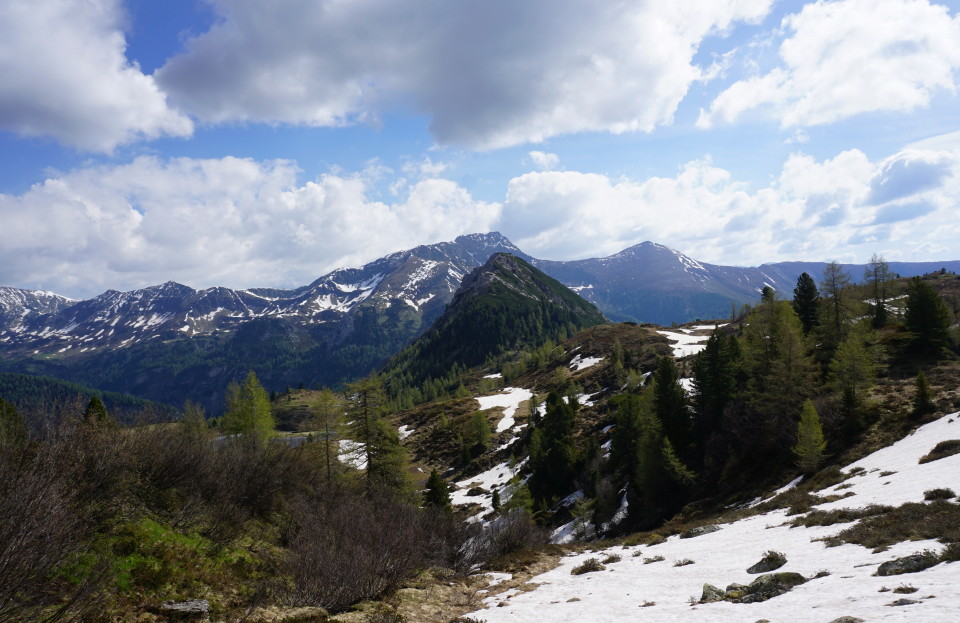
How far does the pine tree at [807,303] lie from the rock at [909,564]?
158ft

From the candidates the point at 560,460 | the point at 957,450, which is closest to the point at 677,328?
the point at 560,460

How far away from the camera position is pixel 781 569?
13.7 m

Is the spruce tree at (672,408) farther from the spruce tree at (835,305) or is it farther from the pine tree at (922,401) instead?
the pine tree at (922,401)

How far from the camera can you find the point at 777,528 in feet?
65.0

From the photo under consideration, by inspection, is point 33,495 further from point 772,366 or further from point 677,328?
point 677,328

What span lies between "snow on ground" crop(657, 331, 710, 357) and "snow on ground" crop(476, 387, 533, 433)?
130 feet

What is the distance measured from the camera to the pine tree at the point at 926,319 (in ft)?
138

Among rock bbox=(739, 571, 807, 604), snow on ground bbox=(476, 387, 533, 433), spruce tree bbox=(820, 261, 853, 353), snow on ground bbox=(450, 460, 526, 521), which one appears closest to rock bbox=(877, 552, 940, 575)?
rock bbox=(739, 571, 807, 604)

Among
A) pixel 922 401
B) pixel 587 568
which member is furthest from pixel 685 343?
pixel 587 568

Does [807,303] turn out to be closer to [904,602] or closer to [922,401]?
[922,401]

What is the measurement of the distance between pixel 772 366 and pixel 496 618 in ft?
111

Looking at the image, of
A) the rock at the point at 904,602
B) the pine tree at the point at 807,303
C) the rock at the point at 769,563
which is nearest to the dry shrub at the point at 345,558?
the rock at the point at 769,563

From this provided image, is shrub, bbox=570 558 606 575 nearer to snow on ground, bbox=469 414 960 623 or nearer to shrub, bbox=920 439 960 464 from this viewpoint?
snow on ground, bbox=469 414 960 623

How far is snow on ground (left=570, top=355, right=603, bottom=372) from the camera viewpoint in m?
125
